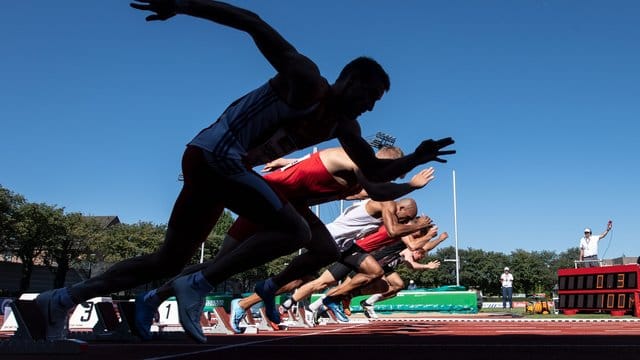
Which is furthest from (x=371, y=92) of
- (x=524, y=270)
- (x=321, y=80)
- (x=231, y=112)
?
(x=524, y=270)

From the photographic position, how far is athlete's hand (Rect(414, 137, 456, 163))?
3.54 metres

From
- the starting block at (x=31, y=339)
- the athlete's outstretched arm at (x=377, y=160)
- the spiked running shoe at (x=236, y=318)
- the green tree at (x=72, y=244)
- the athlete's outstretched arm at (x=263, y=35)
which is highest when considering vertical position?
the athlete's outstretched arm at (x=263, y=35)

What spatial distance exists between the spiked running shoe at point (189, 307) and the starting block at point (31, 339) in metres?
0.82

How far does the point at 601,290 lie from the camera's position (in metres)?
15.3

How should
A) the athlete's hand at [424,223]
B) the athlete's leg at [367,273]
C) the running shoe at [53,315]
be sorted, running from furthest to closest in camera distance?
the athlete's leg at [367,273] < the athlete's hand at [424,223] < the running shoe at [53,315]

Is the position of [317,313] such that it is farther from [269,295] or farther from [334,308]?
[269,295]

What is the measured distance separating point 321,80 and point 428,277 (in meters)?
90.1

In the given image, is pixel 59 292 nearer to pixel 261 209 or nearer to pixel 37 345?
pixel 37 345

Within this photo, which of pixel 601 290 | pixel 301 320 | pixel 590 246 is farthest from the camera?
pixel 590 246

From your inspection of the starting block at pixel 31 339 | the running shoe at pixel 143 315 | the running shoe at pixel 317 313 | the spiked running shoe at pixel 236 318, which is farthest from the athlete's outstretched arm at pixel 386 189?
the running shoe at pixel 317 313

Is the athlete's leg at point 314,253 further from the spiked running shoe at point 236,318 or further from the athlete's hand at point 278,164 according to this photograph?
the spiked running shoe at point 236,318

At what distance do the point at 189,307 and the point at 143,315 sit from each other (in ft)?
3.76

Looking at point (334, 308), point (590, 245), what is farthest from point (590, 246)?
point (334, 308)

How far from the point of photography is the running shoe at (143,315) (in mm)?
4168
